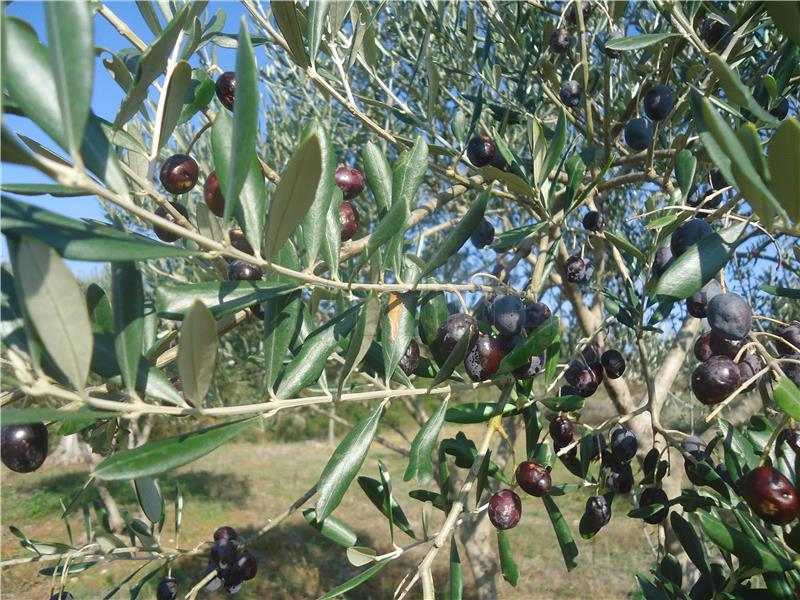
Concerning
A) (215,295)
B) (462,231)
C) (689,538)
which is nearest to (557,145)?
(462,231)

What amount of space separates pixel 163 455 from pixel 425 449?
0.49 m

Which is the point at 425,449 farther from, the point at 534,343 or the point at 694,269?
the point at 694,269

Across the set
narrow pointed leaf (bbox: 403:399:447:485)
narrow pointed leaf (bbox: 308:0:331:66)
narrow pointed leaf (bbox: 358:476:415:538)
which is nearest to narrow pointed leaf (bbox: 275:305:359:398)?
narrow pointed leaf (bbox: 403:399:447:485)

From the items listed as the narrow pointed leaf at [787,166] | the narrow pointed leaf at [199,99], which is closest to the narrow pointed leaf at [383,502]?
the narrow pointed leaf at [199,99]

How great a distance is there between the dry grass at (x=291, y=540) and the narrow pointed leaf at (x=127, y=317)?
4139 mm

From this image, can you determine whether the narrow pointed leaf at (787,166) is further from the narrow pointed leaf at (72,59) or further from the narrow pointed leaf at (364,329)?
the narrow pointed leaf at (72,59)

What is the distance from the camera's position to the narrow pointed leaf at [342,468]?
100cm

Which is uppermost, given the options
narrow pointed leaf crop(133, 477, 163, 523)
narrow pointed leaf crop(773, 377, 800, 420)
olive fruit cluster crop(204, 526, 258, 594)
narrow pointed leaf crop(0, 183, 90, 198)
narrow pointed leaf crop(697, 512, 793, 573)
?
narrow pointed leaf crop(0, 183, 90, 198)

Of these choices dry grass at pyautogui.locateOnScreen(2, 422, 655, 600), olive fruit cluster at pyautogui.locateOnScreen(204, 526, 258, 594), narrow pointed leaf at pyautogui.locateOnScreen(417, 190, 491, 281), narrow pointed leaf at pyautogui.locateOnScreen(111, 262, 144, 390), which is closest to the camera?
narrow pointed leaf at pyautogui.locateOnScreen(111, 262, 144, 390)

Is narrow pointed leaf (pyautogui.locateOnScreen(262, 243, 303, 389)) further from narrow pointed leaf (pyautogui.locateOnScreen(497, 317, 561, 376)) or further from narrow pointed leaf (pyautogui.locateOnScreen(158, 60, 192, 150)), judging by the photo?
narrow pointed leaf (pyautogui.locateOnScreen(497, 317, 561, 376))

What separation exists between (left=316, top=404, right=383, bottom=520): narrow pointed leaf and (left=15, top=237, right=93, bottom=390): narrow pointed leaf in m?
0.45

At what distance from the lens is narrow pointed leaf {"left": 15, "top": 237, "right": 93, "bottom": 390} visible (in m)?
0.63

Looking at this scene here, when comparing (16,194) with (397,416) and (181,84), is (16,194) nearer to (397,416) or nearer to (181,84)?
(181,84)

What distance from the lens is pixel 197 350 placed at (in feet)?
2.41
